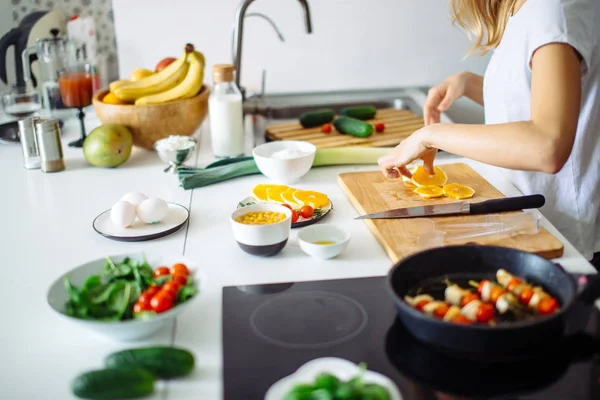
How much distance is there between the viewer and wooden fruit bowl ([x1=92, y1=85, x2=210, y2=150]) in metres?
1.89

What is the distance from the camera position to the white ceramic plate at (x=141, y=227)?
134cm

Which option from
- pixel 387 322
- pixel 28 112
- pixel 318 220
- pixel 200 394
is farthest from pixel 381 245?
pixel 28 112

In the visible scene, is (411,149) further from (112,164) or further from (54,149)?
(54,149)

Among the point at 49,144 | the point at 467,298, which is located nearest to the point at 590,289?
the point at 467,298

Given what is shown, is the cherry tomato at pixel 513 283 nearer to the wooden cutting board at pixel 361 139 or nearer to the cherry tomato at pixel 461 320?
the cherry tomato at pixel 461 320

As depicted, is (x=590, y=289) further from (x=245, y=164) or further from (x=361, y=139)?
(x=361, y=139)

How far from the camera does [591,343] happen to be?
915 mm

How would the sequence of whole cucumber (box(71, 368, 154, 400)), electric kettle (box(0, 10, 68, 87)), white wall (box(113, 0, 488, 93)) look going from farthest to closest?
white wall (box(113, 0, 488, 93)), electric kettle (box(0, 10, 68, 87)), whole cucumber (box(71, 368, 154, 400))

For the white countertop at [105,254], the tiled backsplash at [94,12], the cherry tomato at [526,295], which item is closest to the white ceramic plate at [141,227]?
the white countertop at [105,254]

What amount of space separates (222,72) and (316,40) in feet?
2.72

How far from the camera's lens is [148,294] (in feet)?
3.24

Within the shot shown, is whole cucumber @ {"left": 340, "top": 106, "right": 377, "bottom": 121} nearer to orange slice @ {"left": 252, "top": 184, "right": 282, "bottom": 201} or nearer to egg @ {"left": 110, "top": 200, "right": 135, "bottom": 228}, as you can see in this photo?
orange slice @ {"left": 252, "top": 184, "right": 282, "bottom": 201}

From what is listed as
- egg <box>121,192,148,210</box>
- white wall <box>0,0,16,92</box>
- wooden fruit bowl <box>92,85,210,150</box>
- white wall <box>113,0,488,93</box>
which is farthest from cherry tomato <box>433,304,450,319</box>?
white wall <box>0,0,16,92</box>

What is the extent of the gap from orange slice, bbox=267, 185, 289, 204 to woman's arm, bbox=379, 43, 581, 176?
420mm
